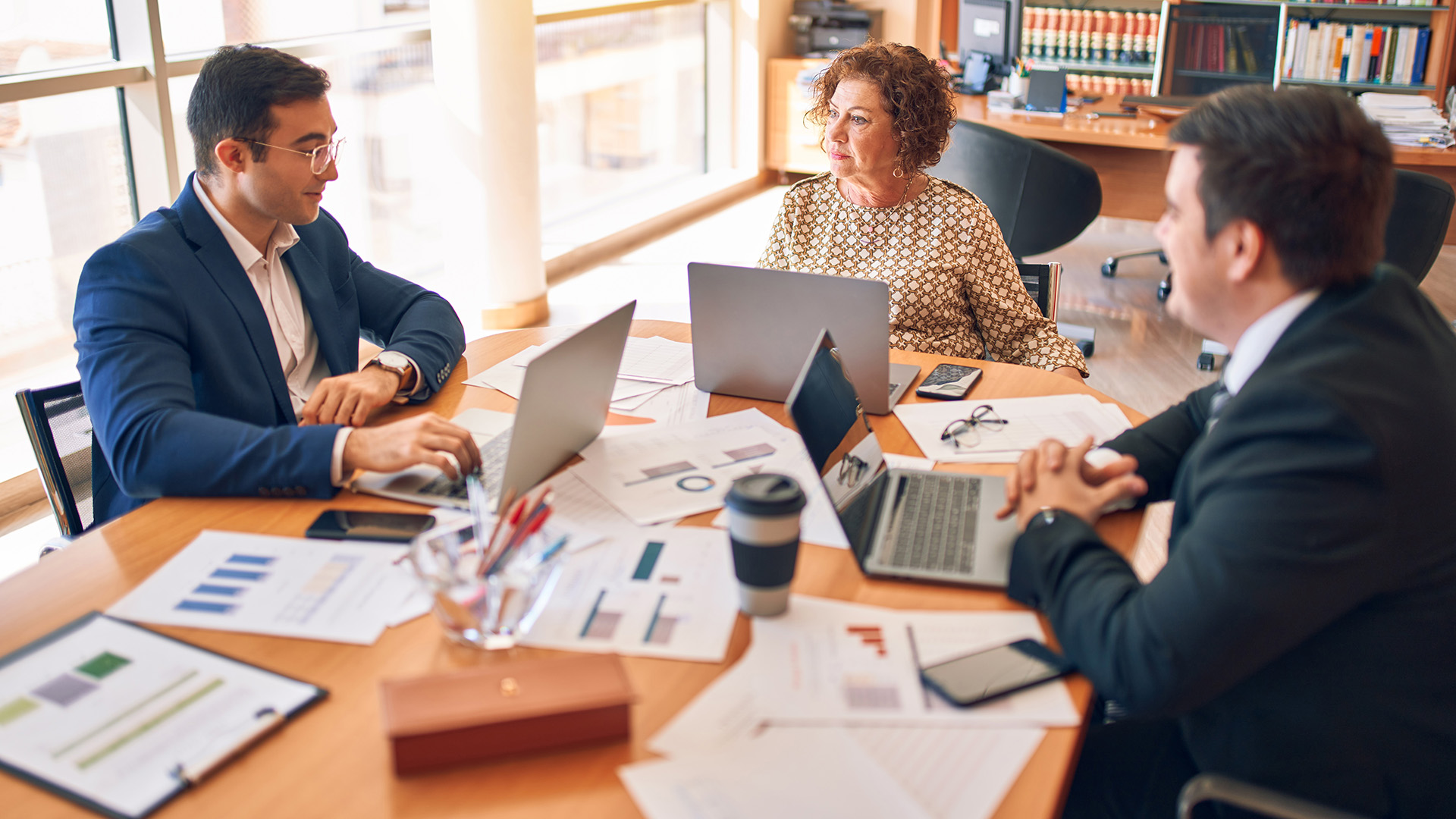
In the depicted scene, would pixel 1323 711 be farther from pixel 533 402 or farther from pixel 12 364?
pixel 12 364

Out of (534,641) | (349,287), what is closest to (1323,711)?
(534,641)

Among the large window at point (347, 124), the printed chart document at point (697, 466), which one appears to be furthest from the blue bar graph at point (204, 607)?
the large window at point (347, 124)

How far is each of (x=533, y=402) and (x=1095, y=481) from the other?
2.41ft

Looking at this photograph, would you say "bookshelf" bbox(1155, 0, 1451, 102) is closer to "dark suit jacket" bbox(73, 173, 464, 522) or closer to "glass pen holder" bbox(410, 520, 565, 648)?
A: "dark suit jacket" bbox(73, 173, 464, 522)

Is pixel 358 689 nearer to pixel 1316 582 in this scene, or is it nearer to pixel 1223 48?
pixel 1316 582

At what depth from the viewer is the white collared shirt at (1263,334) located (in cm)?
115

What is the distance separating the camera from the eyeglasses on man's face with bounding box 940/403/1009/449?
1.74 m

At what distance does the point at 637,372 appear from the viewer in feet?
6.72

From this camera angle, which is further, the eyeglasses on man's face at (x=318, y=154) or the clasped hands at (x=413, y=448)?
the eyeglasses on man's face at (x=318, y=154)

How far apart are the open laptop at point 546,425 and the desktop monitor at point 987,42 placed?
3724 mm

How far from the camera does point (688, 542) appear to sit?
1401mm

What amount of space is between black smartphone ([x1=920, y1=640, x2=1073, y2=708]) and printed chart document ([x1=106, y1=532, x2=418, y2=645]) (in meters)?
0.62

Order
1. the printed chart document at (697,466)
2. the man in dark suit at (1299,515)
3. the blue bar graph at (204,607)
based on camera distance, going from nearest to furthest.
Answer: the man in dark suit at (1299,515), the blue bar graph at (204,607), the printed chart document at (697,466)

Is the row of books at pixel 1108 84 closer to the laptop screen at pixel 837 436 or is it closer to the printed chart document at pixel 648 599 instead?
the laptop screen at pixel 837 436
